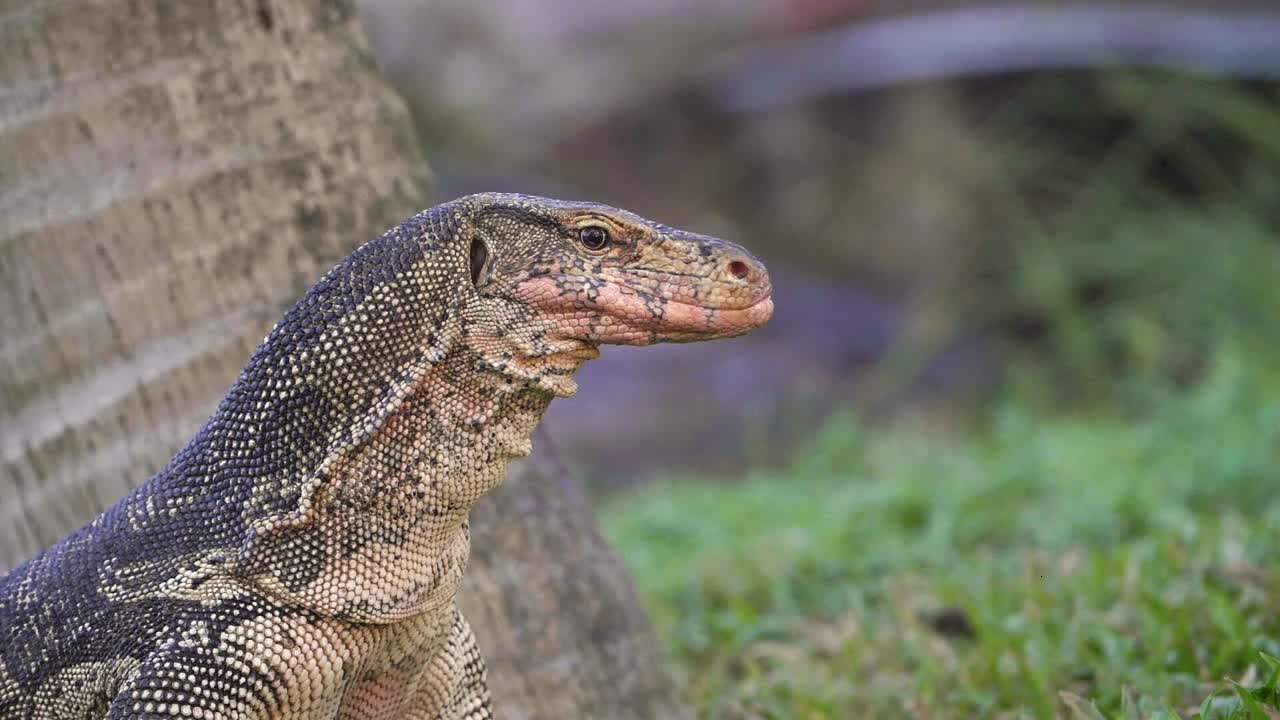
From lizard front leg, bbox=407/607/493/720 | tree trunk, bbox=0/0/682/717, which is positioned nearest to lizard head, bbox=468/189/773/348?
lizard front leg, bbox=407/607/493/720

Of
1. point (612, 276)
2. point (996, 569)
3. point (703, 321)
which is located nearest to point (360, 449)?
point (612, 276)

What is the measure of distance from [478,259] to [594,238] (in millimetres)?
245

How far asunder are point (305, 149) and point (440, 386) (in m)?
1.27

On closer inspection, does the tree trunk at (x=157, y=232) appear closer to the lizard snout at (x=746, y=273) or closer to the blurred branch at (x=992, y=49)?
the lizard snout at (x=746, y=273)

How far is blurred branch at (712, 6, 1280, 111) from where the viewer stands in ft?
35.0

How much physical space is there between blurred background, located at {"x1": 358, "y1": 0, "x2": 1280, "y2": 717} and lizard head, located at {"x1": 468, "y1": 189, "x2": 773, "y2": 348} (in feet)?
4.53

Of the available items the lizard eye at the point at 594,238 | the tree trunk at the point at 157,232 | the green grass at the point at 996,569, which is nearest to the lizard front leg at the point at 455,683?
the tree trunk at the point at 157,232

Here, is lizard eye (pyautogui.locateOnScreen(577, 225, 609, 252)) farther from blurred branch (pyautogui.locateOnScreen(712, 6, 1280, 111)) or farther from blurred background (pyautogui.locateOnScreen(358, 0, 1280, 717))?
blurred branch (pyautogui.locateOnScreen(712, 6, 1280, 111))

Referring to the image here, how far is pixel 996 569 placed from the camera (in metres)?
5.15

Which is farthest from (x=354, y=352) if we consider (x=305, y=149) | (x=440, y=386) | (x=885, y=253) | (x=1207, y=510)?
(x=885, y=253)

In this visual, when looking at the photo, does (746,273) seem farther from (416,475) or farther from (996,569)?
(996,569)

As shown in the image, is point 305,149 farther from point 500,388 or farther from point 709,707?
point 709,707

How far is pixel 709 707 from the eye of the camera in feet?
13.6

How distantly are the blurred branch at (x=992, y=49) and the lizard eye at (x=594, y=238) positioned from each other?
9.10 metres
